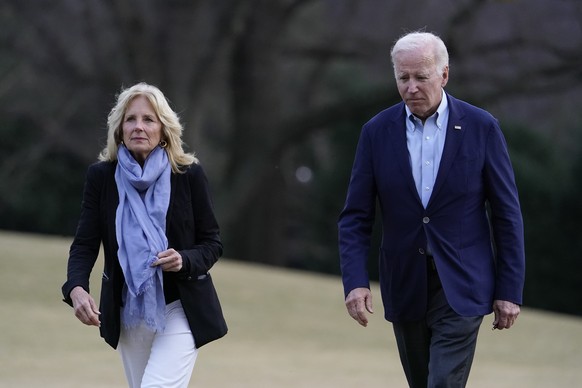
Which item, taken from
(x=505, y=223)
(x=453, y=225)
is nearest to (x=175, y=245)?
(x=453, y=225)

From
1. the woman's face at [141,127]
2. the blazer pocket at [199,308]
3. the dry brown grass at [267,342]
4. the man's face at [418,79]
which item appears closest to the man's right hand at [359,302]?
the blazer pocket at [199,308]

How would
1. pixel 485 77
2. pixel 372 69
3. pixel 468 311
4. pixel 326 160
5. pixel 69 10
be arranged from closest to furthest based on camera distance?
pixel 468 311 < pixel 485 77 < pixel 69 10 < pixel 372 69 < pixel 326 160

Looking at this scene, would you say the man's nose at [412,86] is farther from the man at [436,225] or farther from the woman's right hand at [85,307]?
the woman's right hand at [85,307]

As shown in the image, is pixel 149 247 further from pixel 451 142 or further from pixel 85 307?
pixel 451 142

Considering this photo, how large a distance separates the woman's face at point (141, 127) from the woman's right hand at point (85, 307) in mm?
594

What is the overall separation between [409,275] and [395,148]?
1.68ft

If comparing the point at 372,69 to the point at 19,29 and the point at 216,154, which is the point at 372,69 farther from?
the point at 19,29

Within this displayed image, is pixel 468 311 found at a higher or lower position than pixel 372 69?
higher

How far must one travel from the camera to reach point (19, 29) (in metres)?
24.5

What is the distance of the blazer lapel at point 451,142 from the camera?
4.65m

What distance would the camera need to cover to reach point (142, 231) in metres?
4.48

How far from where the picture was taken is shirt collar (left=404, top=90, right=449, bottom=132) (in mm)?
4742

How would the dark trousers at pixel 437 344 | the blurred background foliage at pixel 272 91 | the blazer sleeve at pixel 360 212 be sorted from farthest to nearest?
the blurred background foliage at pixel 272 91 → the blazer sleeve at pixel 360 212 → the dark trousers at pixel 437 344

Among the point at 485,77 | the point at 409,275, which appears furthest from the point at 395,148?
the point at 485,77
